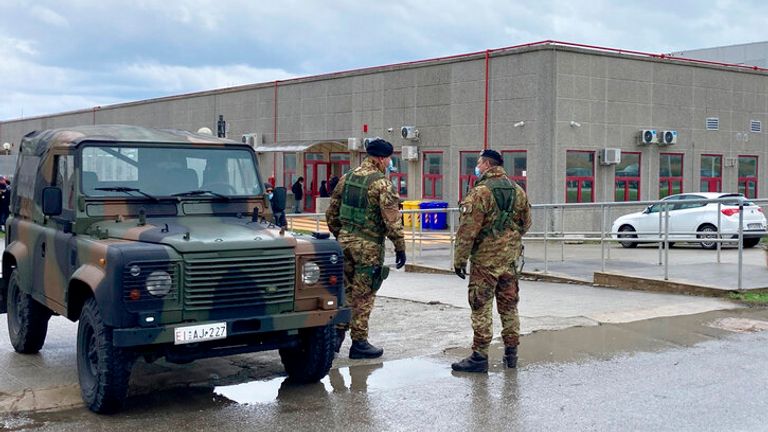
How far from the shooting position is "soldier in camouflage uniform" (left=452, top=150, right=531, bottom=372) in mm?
7777

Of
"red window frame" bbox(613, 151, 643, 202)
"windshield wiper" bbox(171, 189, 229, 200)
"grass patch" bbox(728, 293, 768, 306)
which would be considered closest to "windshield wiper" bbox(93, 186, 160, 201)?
"windshield wiper" bbox(171, 189, 229, 200)

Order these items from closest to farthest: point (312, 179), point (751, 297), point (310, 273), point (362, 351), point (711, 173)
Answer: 1. point (310, 273)
2. point (362, 351)
3. point (751, 297)
4. point (711, 173)
5. point (312, 179)

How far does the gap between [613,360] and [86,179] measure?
192 inches

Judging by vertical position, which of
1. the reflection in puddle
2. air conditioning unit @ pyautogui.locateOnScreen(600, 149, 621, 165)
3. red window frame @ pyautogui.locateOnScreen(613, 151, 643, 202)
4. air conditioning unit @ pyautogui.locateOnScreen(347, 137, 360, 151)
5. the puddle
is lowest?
the reflection in puddle

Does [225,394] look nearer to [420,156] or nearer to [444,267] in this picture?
[444,267]

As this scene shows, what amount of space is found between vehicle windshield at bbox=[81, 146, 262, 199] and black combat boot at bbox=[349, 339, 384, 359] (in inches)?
65.9

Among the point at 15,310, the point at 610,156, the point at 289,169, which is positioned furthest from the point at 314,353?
the point at 289,169

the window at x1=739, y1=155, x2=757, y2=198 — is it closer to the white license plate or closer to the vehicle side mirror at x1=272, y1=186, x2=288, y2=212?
the vehicle side mirror at x1=272, y1=186, x2=288, y2=212

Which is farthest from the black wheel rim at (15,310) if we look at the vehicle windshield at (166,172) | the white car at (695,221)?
the white car at (695,221)

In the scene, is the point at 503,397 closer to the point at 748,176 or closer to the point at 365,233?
the point at 365,233

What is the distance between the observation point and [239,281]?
651 cm

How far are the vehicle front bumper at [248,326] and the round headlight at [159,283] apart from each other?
0.79 feet

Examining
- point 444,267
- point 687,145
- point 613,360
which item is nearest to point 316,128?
point 687,145

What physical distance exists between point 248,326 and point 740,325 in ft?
19.9
